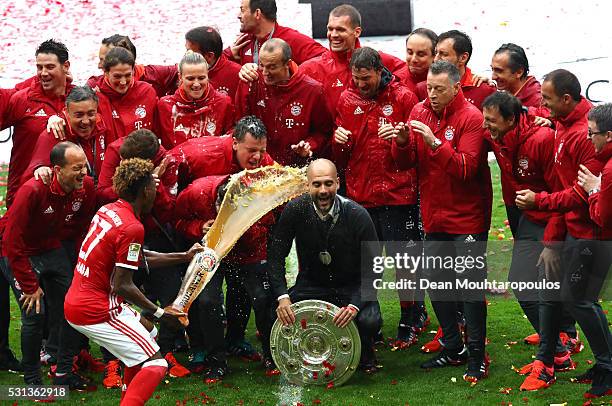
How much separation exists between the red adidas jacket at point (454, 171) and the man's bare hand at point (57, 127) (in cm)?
242

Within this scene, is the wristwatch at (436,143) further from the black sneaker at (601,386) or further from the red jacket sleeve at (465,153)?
the black sneaker at (601,386)

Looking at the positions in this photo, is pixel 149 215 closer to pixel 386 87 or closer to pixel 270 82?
pixel 270 82

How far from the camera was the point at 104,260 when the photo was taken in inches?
289

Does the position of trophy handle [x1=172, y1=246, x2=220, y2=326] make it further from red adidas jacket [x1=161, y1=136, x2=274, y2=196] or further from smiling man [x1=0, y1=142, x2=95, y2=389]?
smiling man [x1=0, y1=142, x2=95, y2=389]

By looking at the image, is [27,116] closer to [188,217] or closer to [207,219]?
[188,217]

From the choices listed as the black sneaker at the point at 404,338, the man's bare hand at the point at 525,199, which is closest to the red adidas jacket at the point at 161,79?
the black sneaker at the point at 404,338

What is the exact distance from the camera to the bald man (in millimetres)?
8344

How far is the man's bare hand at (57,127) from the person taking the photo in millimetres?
8445

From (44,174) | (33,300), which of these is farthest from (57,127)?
(33,300)

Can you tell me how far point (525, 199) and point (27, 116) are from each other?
3938mm

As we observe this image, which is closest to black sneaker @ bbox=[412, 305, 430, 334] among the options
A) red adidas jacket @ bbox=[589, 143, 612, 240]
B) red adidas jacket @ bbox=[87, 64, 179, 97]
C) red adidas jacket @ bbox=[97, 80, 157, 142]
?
red adidas jacket @ bbox=[589, 143, 612, 240]

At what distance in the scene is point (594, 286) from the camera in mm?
7871

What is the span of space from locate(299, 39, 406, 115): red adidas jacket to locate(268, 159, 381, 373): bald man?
1.26 m

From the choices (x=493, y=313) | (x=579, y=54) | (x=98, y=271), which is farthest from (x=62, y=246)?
(x=579, y=54)
